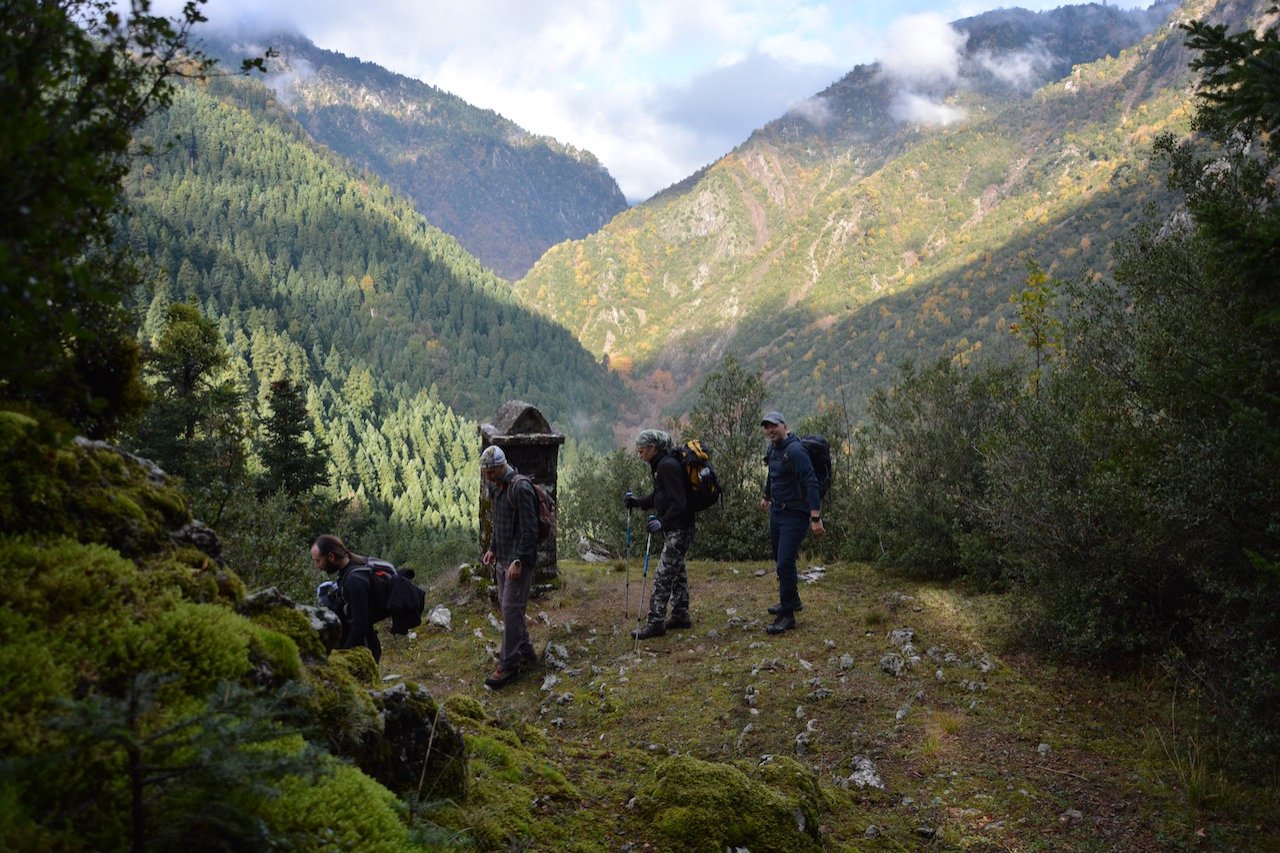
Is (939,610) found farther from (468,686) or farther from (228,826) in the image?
(228,826)

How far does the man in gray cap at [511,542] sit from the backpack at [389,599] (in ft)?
4.95

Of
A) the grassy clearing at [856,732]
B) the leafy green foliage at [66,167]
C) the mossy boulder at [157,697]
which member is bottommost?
the grassy clearing at [856,732]

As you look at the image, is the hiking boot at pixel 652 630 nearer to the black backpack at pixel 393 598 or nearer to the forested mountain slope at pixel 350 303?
the black backpack at pixel 393 598

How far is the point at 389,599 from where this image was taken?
6332 millimetres

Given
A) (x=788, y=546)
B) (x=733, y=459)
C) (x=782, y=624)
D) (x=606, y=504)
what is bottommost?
(x=782, y=624)

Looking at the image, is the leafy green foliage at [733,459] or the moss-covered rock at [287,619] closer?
the moss-covered rock at [287,619]

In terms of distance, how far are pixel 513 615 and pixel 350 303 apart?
148500 mm

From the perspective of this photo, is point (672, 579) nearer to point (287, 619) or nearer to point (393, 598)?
point (393, 598)

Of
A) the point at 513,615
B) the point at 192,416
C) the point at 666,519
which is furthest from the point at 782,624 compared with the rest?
the point at 192,416

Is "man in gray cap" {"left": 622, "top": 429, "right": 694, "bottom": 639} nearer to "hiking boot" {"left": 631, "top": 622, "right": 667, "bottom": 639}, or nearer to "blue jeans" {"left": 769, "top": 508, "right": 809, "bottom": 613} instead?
"hiking boot" {"left": 631, "top": 622, "right": 667, "bottom": 639}

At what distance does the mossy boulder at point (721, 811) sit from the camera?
12.0 feet

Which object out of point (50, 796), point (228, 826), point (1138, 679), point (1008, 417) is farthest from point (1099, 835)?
point (1008, 417)

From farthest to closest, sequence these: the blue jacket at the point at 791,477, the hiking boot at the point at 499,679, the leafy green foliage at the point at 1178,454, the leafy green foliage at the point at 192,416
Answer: the leafy green foliage at the point at 192,416
the blue jacket at the point at 791,477
the hiking boot at the point at 499,679
the leafy green foliage at the point at 1178,454

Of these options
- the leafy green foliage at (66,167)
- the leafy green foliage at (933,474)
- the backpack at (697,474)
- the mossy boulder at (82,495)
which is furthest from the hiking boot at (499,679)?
the leafy green foliage at (933,474)
